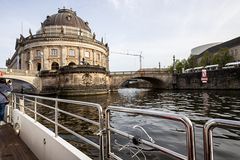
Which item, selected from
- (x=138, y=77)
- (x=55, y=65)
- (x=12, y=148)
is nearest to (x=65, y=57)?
(x=55, y=65)

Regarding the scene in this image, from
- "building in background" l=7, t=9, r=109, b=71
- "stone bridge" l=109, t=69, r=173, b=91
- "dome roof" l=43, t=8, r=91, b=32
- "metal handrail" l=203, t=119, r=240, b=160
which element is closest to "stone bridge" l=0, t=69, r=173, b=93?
"stone bridge" l=109, t=69, r=173, b=91

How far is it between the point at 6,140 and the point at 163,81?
4599cm

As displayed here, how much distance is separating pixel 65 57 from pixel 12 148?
1800 inches

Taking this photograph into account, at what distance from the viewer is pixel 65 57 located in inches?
1900

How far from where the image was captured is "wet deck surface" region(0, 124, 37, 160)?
3861 millimetres

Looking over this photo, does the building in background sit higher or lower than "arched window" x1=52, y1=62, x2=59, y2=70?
higher

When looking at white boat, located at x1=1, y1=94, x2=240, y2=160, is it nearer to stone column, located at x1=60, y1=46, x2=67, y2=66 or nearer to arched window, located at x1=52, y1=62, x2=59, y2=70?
stone column, located at x1=60, y1=46, x2=67, y2=66

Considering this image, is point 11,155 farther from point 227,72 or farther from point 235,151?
point 227,72

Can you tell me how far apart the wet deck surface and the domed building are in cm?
2850

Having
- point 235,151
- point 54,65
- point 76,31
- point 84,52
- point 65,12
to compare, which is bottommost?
point 235,151

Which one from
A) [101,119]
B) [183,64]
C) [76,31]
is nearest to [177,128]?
[101,119]

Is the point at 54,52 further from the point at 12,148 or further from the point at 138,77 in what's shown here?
the point at 12,148

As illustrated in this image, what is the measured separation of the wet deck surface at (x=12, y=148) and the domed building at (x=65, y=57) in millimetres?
28499

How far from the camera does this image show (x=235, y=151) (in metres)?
5.65
